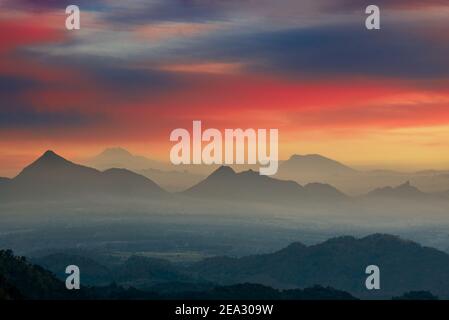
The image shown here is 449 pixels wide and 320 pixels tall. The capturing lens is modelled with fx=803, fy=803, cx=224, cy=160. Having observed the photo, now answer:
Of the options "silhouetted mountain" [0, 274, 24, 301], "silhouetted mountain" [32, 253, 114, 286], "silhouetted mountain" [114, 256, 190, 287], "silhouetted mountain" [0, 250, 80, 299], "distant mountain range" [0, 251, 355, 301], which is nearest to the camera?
"silhouetted mountain" [0, 274, 24, 301]

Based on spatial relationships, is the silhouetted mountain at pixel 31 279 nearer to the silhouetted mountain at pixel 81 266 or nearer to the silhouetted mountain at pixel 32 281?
the silhouetted mountain at pixel 32 281

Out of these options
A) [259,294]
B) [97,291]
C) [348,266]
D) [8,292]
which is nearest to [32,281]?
[97,291]

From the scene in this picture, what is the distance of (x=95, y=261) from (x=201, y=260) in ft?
67.5

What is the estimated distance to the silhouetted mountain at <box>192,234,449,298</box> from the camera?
514 ft

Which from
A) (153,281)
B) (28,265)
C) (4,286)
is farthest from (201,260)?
(4,286)

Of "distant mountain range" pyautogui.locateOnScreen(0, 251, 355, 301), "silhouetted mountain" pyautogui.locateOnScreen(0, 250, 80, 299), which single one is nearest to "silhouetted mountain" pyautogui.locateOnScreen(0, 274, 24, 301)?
"distant mountain range" pyautogui.locateOnScreen(0, 251, 355, 301)

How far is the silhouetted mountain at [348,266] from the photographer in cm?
15662

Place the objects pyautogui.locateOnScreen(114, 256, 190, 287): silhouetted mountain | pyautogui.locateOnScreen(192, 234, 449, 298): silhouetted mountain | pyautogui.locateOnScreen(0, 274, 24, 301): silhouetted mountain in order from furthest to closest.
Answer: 1. pyautogui.locateOnScreen(192, 234, 449, 298): silhouetted mountain
2. pyautogui.locateOnScreen(114, 256, 190, 287): silhouetted mountain
3. pyautogui.locateOnScreen(0, 274, 24, 301): silhouetted mountain

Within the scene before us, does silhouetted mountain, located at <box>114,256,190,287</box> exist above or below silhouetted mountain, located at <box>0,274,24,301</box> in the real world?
below

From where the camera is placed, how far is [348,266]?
6668 inches

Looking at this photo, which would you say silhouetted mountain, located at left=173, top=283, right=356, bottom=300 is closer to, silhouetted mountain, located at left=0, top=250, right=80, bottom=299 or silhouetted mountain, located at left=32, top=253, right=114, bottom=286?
silhouetted mountain, located at left=0, top=250, right=80, bottom=299

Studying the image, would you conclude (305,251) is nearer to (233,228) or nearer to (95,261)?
(233,228)
